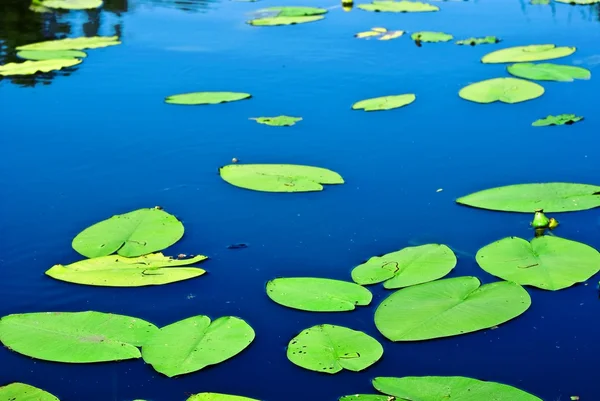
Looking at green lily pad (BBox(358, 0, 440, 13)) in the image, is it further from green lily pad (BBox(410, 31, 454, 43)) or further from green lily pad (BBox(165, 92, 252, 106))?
green lily pad (BBox(165, 92, 252, 106))

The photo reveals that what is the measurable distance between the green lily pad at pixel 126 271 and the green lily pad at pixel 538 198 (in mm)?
1430

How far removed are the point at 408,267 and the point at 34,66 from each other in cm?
422

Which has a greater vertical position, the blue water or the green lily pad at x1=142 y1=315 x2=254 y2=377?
the blue water

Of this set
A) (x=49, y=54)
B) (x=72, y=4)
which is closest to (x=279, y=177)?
(x=49, y=54)

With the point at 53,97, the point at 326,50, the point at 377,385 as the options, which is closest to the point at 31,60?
the point at 53,97

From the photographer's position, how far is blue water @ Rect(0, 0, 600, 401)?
8.84 feet

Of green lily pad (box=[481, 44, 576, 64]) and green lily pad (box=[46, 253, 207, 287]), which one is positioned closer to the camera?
green lily pad (box=[46, 253, 207, 287])

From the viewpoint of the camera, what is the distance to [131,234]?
356cm

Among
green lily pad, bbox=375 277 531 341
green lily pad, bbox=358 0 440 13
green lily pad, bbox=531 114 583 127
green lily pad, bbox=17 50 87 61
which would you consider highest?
green lily pad, bbox=358 0 440 13

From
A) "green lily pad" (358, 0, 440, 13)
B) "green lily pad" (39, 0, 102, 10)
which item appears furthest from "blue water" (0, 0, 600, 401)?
"green lily pad" (39, 0, 102, 10)

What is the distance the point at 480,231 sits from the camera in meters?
3.57

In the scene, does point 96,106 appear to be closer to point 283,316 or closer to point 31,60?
point 31,60

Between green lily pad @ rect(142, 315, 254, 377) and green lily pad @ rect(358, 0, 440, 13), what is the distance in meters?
5.62

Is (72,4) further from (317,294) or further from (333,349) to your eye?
(333,349)
